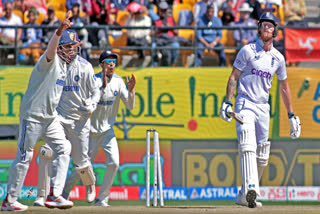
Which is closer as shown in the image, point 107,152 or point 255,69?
point 255,69

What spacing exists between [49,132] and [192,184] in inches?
267

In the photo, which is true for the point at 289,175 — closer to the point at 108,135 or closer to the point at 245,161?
the point at 108,135

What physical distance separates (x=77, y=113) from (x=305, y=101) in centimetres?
632

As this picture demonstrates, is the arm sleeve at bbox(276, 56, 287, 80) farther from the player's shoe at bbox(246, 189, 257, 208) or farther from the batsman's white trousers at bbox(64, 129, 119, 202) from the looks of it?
the batsman's white trousers at bbox(64, 129, 119, 202)

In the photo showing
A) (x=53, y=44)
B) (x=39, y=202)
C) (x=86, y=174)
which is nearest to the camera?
(x=53, y=44)

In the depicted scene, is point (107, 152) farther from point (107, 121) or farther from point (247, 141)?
point (247, 141)

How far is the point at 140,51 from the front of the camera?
53.4 feet

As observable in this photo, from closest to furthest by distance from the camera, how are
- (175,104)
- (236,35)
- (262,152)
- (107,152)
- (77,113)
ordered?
(262,152)
(77,113)
(107,152)
(175,104)
(236,35)

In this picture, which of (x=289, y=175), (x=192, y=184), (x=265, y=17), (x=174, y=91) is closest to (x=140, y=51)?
(x=174, y=91)

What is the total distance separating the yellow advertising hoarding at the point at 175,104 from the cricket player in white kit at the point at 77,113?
4.19 metres

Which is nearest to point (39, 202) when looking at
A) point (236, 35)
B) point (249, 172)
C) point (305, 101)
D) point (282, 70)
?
point (249, 172)

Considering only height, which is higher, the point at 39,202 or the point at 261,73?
the point at 261,73

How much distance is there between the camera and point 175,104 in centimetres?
1627

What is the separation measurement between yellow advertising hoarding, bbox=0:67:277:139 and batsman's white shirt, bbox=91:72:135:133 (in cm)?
327
